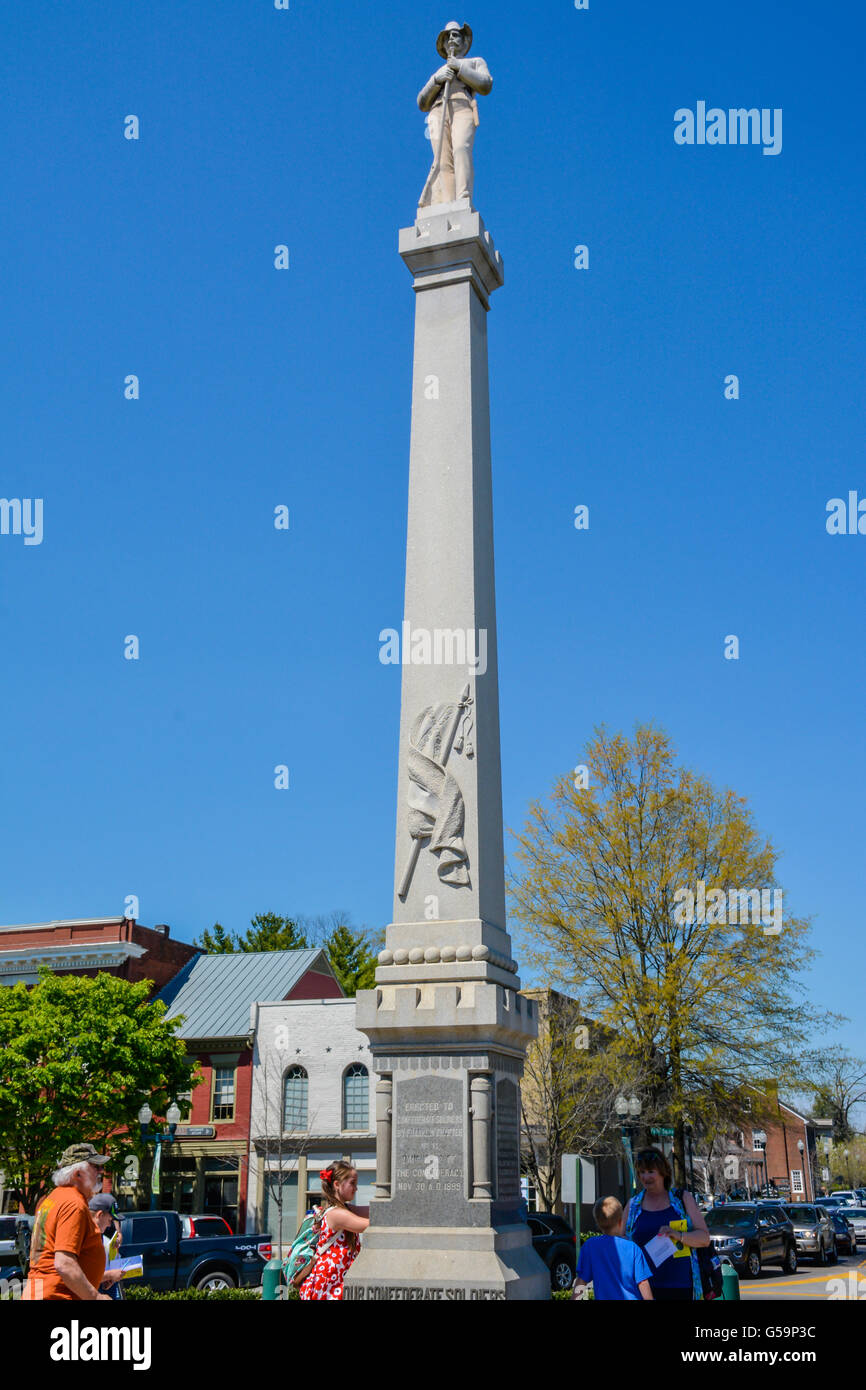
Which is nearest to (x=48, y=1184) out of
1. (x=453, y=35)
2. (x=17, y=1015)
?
(x=17, y=1015)

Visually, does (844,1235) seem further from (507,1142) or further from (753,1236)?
(507,1142)

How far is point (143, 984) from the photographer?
38.4 meters

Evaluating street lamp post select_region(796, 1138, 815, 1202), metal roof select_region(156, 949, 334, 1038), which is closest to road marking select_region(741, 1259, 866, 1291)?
metal roof select_region(156, 949, 334, 1038)

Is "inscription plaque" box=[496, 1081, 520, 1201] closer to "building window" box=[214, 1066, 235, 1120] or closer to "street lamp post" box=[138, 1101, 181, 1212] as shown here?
"street lamp post" box=[138, 1101, 181, 1212]

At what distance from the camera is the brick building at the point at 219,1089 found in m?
40.0

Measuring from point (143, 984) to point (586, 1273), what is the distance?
112ft

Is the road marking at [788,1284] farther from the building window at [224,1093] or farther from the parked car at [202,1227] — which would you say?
the building window at [224,1093]

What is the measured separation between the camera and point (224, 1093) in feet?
136

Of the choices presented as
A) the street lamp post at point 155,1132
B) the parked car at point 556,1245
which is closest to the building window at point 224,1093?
the street lamp post at point 155,1132

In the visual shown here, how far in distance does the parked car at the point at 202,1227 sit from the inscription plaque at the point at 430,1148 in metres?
12.9

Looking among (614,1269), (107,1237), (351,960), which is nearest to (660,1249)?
(614,1269)

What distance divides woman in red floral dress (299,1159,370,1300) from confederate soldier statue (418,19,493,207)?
11043mm

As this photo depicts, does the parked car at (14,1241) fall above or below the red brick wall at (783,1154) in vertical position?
above
